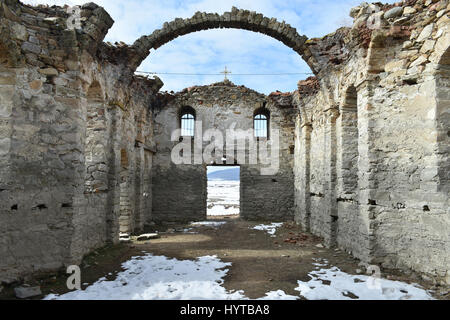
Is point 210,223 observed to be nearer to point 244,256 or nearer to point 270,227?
point 270,227

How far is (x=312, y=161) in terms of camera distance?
10.3m

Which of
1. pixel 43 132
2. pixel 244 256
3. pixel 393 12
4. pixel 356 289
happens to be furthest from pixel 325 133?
pixel 43 132

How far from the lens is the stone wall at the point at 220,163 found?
13.1 metres

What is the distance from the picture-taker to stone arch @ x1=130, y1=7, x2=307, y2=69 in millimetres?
8734

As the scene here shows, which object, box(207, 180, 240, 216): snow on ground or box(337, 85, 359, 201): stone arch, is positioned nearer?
box(337, 85, 359, 201): stone arch

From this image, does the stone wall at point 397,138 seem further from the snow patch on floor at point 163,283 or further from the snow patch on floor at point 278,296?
the snow patch on floor at point 163,283

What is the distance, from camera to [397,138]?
5461 mm

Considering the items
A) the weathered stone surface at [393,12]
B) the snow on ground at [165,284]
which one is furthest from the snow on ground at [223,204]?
the weathered stone surface at [393,12]

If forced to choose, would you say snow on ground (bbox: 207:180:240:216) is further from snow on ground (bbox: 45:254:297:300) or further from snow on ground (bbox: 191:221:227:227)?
snow on ground (bbox: 45:254:297:300)

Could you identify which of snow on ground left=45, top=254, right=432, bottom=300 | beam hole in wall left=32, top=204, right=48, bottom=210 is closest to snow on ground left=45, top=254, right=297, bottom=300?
snow on ground left=45, top=254, right=432, bottom=300

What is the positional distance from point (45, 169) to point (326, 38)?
775cm

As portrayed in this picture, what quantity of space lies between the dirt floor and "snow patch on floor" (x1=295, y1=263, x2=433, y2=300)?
21 centimetres
